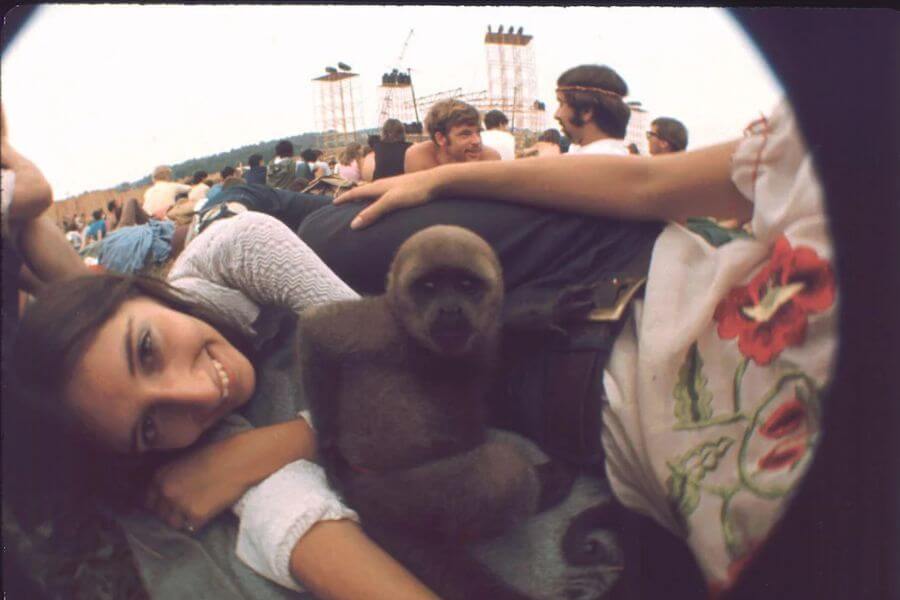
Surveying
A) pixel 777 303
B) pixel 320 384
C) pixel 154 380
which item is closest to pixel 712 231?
pixel 777 303

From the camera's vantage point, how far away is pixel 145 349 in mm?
1456

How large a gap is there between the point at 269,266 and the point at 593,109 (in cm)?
68

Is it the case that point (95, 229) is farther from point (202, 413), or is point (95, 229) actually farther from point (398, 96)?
point (398, 96)

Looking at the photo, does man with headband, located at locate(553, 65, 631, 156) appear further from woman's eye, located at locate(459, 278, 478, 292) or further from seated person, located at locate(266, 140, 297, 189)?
seated person, located at locate(266, 140, 297, 189)

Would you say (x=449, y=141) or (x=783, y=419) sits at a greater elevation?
(x=449, y=141)

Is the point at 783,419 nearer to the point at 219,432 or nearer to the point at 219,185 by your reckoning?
the point at 219,432

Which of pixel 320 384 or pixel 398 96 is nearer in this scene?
pixel 320 384

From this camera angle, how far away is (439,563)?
58.1 inches

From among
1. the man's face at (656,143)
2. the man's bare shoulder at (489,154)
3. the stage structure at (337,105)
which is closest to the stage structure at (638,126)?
the man's face at (656,143)

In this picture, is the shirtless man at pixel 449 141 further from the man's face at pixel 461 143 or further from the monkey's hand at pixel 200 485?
the monkey's hand at pixel 200 485

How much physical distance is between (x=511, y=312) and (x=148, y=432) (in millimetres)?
679

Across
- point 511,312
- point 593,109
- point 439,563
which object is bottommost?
point 439,563

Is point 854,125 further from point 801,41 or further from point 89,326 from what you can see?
point 89,326

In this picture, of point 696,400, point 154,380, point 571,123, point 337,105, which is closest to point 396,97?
point 337,105
